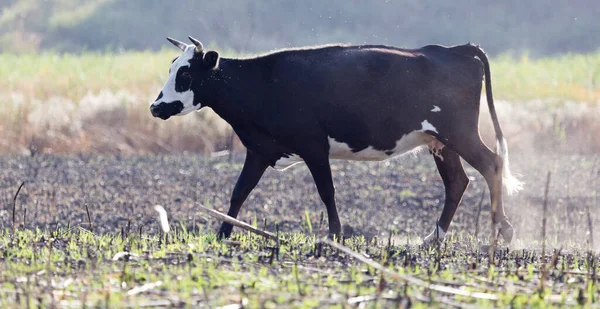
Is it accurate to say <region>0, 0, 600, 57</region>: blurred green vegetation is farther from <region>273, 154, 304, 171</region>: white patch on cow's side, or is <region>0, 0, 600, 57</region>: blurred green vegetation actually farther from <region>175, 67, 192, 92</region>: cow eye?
<region>273, 154, 304, 171</region>: white patch on cow's side

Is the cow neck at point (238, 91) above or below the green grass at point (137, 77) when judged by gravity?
below

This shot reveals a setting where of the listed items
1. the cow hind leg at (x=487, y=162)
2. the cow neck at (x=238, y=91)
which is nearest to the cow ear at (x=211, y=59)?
the cow neck at (x=238, y=91)

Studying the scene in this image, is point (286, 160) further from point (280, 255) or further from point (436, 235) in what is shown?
point (280, 255)

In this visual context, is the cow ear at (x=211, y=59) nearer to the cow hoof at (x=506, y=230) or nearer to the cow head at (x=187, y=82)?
the cow head at (x=187, y=82)

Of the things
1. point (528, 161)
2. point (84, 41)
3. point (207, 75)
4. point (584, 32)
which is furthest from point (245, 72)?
point (584, 32)

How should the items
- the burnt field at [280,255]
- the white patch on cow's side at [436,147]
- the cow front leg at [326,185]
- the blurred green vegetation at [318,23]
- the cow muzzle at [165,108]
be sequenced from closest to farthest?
the burnt field at [280,255] < the cow front leg at [326,185] < the cow muzzle at [165,108] < the white patch on cow's side at [436,147] < the blurred green vegetation at [318,23]

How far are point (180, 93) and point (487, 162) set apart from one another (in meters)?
2.88

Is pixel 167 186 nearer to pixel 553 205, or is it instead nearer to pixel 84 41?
pixel 553 205

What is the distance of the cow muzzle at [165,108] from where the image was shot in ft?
33.8

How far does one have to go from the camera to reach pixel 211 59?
10391mm

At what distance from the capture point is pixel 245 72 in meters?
10.5

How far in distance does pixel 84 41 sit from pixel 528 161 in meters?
33.5

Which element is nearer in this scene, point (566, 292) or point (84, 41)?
point (566, 292)

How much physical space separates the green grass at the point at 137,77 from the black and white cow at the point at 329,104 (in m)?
12.9
